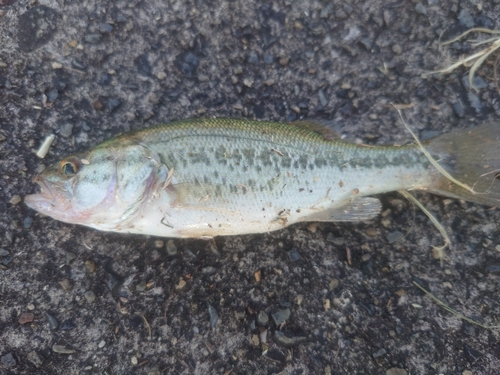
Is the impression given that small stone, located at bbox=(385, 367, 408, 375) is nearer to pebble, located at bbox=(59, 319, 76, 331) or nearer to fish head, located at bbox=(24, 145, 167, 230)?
fish head, located at bbox=(24, 145, 167, 230)

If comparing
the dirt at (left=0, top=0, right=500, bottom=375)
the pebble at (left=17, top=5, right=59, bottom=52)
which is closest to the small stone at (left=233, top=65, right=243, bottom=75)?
the dirt at (left=0, top=0, right=500, bottom=375)

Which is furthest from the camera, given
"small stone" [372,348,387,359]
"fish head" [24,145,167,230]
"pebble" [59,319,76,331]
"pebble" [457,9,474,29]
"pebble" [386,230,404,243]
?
"pebble" [457,9,474,29]

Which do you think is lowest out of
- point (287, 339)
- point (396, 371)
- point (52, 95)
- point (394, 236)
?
point (396, 371)

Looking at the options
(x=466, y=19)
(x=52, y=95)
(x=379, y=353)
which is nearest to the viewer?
(x=379, y=353)

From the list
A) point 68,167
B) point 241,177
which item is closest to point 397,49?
point 241,177

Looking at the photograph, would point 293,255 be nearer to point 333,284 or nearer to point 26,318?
point 333,284

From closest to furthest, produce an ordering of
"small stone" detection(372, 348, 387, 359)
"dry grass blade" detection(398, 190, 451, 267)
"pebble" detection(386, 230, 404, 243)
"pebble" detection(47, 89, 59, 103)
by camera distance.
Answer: "small stone" detection(372, 348, 387, 359)
"dry grass blade" detection(398, 190, 451, 267)
"pebble" detection(386, 230, 404, 243)
"pebble" detection(47, 89, 59, 103)
